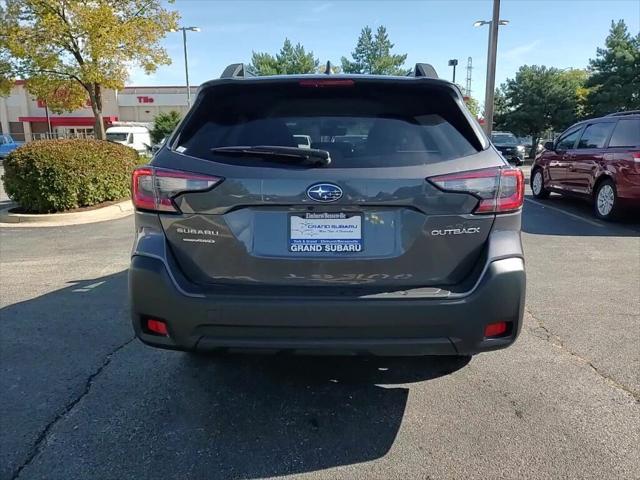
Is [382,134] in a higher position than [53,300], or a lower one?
higher

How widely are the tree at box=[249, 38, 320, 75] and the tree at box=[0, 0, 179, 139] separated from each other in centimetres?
4008

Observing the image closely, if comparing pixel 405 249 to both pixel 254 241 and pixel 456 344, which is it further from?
pixel 254 241

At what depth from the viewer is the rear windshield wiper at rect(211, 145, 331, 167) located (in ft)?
8.09

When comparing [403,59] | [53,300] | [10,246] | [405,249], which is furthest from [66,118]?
[405,249]

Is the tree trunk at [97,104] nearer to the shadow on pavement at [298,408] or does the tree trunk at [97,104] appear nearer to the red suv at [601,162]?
the red suv at [601,162]

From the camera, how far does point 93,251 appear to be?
7168 mm

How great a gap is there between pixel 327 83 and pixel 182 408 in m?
2.05

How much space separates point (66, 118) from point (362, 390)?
187 feet

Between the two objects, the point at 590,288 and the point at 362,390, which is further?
the point at 590,288

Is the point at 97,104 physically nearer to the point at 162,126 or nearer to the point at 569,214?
the point at 569,214

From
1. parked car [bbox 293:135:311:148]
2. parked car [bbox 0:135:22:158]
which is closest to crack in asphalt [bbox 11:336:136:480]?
parked car [bbox 293:135:311:148]

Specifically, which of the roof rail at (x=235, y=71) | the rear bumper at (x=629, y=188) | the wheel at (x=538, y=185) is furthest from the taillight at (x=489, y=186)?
the wheel at (x=538, y=185)

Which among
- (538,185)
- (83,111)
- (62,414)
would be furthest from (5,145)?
(62,414)

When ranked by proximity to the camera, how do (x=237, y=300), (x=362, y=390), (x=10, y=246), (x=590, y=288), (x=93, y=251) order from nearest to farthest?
(x=237, y=300)
(x=362, y=390)
(x=590, y=288)
(x=93, y=251)
(x=10, y=246)
